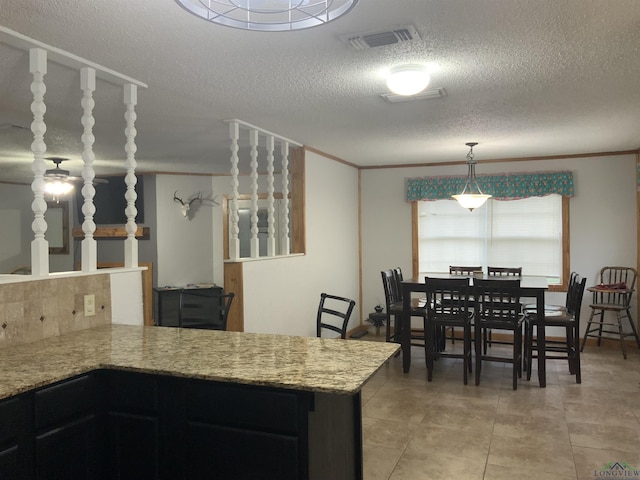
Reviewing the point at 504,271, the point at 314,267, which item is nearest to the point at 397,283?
the point at 314,267

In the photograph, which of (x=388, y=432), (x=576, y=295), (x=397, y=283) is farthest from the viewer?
(x=397, y=283)

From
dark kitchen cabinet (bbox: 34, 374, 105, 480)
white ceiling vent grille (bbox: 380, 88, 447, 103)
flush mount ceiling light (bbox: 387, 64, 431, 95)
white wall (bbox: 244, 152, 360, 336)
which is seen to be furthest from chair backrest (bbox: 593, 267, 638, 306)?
dark kitchen cabinet (bbox: 34, 374, 105, 480)

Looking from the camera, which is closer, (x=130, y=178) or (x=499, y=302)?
(x=130, y=178)

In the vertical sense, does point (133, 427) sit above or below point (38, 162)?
below

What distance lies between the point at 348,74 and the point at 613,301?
4337mm

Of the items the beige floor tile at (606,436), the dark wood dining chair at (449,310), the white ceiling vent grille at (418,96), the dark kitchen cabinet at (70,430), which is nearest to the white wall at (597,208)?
the dark wood dining chair at (449,310)

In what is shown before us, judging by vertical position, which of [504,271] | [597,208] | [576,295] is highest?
[597,208]

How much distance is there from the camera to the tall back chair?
5.43 meters

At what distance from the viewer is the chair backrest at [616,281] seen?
566cm

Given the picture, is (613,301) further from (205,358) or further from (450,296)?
(205,358)

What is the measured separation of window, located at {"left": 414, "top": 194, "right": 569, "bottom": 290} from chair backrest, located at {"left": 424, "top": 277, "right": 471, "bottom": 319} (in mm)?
2078

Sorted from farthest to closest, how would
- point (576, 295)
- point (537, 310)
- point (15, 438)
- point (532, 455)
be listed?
point (576, 295)
point (537, 310)
point (532, 455)
point (15, 438)

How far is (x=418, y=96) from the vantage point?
344 centimetres

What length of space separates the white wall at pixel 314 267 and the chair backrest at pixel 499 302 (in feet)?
5.44
